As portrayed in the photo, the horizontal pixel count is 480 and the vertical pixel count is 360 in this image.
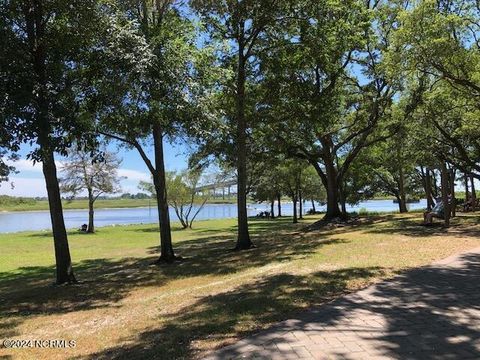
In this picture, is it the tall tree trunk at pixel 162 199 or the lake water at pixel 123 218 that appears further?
the lake water at pixel 123 218

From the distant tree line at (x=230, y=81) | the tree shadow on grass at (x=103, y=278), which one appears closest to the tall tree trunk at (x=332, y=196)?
the distant tree line at (x=230, y=81)

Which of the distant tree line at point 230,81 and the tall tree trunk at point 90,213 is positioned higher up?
the distant tree line at point 230,81

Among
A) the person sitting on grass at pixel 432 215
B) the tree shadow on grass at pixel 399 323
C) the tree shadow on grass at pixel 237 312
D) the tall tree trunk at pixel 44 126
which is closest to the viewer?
the tree shadow on grass at pixel 399 323

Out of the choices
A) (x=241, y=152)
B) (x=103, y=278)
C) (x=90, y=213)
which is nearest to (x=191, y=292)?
(x=103, y=278)

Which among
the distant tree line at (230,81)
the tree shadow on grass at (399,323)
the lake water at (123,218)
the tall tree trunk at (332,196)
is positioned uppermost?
the distant tree line at (230,81)

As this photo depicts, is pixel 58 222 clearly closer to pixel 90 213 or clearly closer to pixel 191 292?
pixel 191 292

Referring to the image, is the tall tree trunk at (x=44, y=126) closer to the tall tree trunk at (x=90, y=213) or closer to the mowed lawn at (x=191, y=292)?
the mowed lawn at (x=191, y=292)

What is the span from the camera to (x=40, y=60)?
1050 cm

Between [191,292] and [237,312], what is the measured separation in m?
2.77

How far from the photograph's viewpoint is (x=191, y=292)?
927cm

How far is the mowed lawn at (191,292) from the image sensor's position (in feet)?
19.7

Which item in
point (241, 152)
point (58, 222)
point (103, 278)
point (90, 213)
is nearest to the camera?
point (58, 222)

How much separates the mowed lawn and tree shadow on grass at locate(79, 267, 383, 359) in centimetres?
1

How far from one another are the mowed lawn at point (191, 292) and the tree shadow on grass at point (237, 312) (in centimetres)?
1
